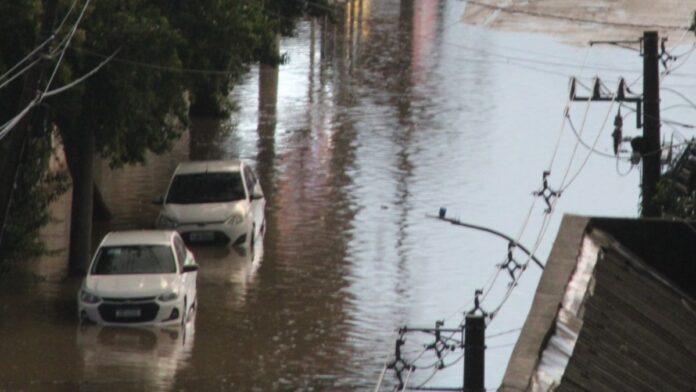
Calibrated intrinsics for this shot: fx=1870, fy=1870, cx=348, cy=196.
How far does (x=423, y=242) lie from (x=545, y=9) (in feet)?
126

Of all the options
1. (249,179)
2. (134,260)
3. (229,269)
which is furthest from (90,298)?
(249,179)

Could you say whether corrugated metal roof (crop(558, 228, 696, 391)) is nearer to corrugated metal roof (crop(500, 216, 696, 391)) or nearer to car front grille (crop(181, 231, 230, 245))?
corrugated metal roof (crop(500, 216, 696, 391))

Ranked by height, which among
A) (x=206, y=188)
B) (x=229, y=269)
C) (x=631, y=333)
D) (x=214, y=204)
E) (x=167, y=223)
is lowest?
(x=229, y=269)

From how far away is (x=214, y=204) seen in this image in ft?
113

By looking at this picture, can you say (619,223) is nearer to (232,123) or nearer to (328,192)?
(328,192)

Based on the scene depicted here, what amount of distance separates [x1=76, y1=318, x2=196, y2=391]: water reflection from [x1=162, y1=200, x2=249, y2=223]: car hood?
19.4ft

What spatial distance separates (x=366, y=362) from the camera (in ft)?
82.8

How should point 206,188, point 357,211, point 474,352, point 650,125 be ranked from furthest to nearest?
1. point 357,211
2. point 206,188
3. point 650,125
4. point 474,352

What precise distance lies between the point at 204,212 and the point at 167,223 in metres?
0.70

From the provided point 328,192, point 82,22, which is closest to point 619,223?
point 82,22

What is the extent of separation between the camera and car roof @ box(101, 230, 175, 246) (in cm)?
2820

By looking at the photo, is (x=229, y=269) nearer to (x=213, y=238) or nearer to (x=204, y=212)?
(x=213, y=238)

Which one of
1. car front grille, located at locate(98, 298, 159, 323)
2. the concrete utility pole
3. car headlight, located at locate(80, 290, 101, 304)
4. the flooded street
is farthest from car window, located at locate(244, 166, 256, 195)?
the concrete utility pole

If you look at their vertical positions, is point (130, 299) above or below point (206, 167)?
below
